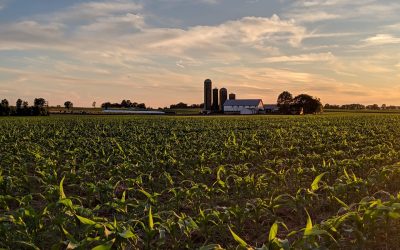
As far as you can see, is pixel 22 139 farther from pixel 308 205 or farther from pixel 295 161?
pixel 308 205

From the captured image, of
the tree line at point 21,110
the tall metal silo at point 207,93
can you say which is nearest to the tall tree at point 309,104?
the tall metal silo at point 207,93

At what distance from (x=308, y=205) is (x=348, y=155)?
8.93m

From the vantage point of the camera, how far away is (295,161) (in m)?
13.2

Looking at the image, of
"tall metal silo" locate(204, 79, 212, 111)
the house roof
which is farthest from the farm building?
"tall metal silo" locate(204, 79, 212, 111)

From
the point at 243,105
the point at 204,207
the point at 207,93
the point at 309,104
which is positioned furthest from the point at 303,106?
the point at 204,207

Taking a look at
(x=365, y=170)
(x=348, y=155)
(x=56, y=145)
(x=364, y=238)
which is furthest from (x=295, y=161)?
(x=56, y=145)

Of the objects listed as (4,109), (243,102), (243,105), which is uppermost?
(243,102)

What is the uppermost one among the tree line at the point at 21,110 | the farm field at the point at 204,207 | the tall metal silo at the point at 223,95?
the tall metal silo at the point at 223,95

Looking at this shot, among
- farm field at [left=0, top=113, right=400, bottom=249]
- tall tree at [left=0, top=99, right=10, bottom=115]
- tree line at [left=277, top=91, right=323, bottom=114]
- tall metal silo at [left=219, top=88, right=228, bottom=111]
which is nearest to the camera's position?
farm field at [left=0, top=113, right=400, bottom=249]

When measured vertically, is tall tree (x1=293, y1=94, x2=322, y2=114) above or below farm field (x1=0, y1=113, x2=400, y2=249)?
above

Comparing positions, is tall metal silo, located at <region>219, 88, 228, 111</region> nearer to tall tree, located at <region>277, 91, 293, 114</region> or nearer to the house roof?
the house roof

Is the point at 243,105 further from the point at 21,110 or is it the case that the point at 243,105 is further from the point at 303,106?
the point at 21,110

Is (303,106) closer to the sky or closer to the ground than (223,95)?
closer to the ground

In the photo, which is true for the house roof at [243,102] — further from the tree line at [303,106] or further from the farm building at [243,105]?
the tree line at [303,106]
